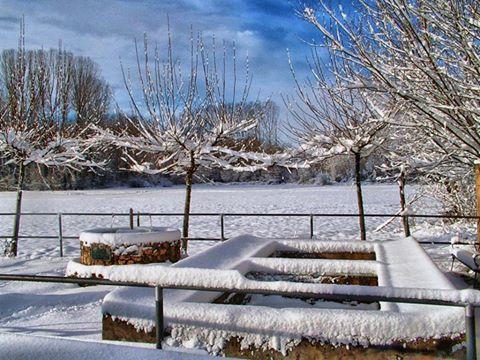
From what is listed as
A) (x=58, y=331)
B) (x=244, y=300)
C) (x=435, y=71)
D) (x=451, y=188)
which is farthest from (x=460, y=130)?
(x=451, y=188)

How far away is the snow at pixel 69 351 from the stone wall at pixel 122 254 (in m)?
4.95

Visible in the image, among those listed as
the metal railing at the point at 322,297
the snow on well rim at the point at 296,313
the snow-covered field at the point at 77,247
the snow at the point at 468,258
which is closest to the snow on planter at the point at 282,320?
the snow on well rim at the point at 296,313

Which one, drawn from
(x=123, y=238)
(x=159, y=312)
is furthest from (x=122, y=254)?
(x=159, y=312)

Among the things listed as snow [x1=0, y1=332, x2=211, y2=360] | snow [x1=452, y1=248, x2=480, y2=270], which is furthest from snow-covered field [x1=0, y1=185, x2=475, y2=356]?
snow [x1=0, y1=332, x2=211, y2=360]

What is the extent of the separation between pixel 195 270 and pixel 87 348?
1.56 meters

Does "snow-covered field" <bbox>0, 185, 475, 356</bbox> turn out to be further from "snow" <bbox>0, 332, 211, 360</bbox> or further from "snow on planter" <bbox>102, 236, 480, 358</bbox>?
"snow" <bbox>0, 332, 211, 360</bbox>

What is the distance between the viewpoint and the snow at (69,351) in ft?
9.21

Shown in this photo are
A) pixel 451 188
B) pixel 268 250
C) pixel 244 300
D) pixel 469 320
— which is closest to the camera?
pixel 469 320

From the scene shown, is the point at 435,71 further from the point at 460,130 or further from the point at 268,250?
the point at 268,250

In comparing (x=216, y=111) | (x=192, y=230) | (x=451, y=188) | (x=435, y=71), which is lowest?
(x=192, y=230)

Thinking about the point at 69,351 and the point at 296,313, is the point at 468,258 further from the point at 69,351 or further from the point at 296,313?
the point at 69,351

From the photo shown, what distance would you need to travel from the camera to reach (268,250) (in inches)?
272

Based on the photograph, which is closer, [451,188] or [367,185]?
[451,188]

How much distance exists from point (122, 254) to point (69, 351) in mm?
5132
